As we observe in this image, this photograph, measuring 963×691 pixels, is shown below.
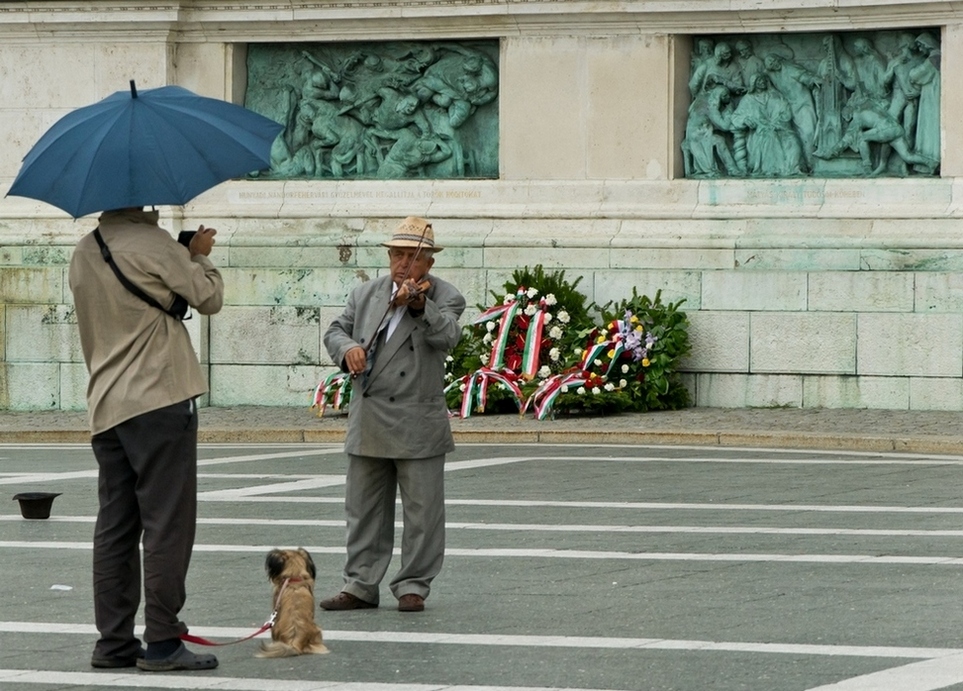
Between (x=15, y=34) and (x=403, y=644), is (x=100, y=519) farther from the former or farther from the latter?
(x=15, y=34)

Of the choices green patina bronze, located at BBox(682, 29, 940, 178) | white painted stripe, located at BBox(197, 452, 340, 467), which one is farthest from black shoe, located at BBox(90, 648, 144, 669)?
green patina bronze, located at BBox(682, 29, 940, 178)

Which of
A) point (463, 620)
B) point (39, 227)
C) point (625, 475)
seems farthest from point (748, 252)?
point (463, 620)

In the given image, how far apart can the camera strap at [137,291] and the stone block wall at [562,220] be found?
12.8 metres

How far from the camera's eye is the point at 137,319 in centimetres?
815

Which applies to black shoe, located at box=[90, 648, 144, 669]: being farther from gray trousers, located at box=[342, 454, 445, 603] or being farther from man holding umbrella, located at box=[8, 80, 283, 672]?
→ gray trousers, located at box=[342, 454, 445, 603]

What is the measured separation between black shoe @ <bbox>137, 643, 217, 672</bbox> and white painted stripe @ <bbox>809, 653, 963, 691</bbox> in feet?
7.44

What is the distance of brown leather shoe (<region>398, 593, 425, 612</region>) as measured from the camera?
9.49 m

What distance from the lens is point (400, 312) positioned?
32.4 ft

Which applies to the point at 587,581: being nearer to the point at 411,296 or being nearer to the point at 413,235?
the point at 411,296

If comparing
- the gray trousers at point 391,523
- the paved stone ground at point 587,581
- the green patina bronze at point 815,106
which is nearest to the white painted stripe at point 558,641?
the paved stone ground at point 587,581

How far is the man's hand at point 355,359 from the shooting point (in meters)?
9.59

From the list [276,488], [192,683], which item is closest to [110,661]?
[192,683]

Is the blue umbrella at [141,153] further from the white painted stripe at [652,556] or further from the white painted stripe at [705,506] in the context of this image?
the white painted stripe at [705,506]

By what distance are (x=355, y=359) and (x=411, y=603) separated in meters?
1.10
